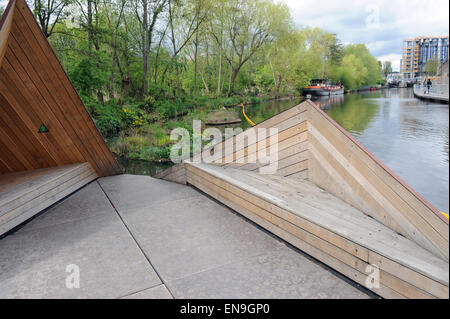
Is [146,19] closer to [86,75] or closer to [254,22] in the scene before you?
[86,75]

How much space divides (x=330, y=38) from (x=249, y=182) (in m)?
57.4

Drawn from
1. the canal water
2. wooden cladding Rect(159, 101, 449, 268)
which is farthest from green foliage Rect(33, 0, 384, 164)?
wooden cladding Rect(159, 101, 449, 268)

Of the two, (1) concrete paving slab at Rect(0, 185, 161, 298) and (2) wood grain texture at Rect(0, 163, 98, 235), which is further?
(2) wood grain texture at Rect(0, 163, 98, 235)

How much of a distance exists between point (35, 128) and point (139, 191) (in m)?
1.65

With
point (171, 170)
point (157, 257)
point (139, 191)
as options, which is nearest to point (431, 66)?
point (171, 170)

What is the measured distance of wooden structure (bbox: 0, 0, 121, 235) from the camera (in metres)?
3.39

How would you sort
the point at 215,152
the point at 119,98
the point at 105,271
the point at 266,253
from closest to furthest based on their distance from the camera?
the point at 105,271 → the point at 266,253 → the point at 215,152 → the point at 119,98

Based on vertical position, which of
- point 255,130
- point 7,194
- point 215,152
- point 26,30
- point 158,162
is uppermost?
point 26,30

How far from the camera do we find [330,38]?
53969 mm

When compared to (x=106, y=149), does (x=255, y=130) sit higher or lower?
higher

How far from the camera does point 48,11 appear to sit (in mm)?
11820

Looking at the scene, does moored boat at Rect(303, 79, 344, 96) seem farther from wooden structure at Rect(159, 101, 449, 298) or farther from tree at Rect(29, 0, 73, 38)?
wooden structure at Rect(159, 101, 449, 298)

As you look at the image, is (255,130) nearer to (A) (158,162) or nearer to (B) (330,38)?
(A) (158,162)

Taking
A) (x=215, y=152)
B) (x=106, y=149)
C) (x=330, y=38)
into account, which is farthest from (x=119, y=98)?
(x=330, y=38)
